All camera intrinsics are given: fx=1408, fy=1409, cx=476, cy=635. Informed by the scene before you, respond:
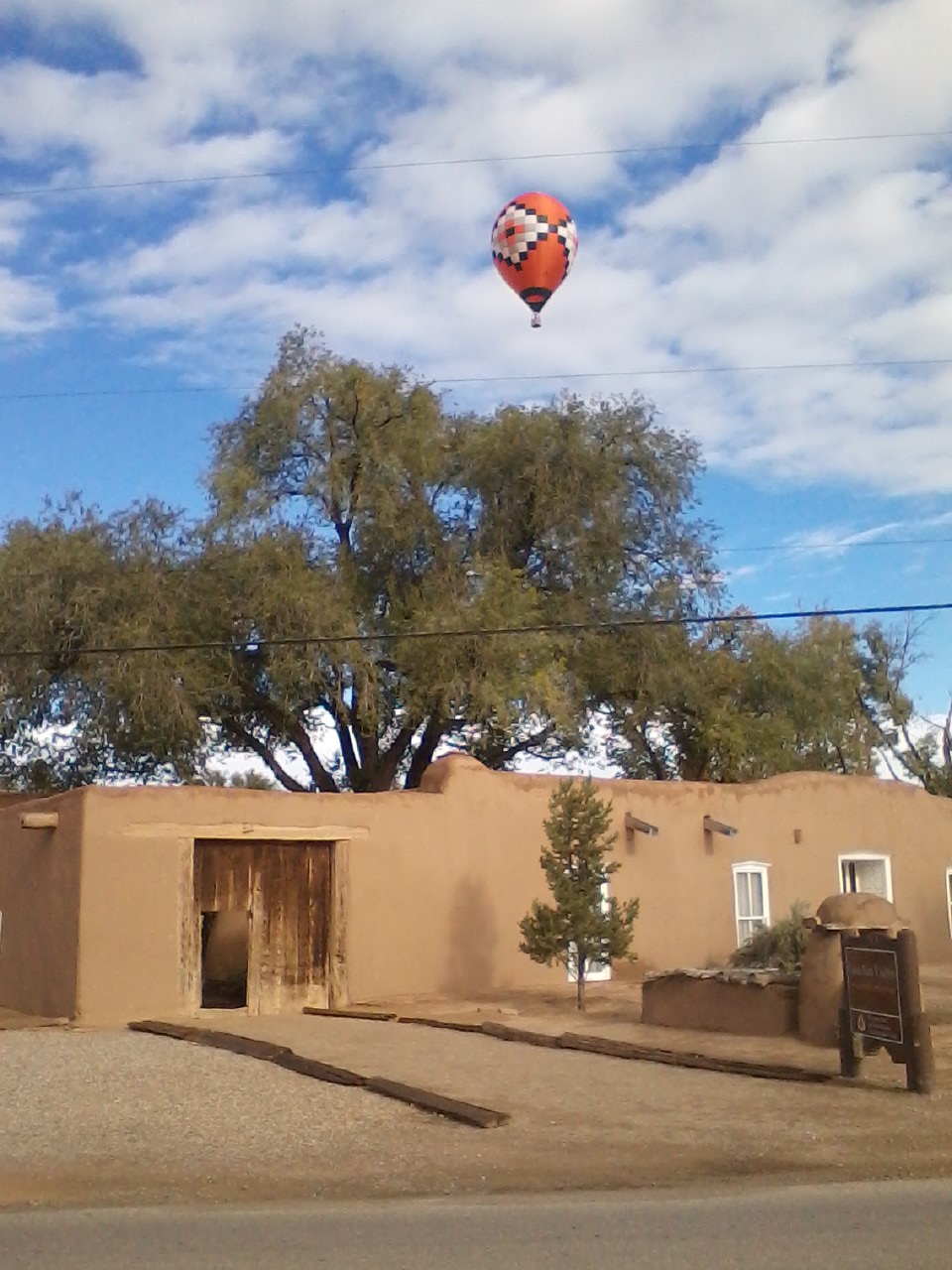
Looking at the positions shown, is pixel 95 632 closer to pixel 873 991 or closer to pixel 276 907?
pixel 276 907

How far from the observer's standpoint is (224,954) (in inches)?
898

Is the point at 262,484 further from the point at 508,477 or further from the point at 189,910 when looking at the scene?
the point at 189,910

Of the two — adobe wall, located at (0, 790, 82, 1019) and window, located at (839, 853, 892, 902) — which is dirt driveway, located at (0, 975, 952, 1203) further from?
window, located at (839, 853, 892, 902)

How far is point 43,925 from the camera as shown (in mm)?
17891

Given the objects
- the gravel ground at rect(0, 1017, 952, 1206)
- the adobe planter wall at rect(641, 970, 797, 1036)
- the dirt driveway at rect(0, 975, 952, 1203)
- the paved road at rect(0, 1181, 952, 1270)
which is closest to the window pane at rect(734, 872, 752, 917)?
the adobe planter wall at rect(641, 970, 797, 1036)

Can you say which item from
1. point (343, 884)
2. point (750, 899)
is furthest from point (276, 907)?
point (750, 899)

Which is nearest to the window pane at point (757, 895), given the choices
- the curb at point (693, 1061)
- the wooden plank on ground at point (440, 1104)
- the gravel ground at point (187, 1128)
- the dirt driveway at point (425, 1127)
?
the curb at point (693, 1061)

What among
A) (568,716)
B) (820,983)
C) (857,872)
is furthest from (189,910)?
(857,872)

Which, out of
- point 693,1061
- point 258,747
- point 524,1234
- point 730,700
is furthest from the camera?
point 730,700

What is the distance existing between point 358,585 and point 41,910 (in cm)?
1184

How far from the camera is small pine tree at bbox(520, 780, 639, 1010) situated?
725 inches

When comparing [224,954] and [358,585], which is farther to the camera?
[358,585]

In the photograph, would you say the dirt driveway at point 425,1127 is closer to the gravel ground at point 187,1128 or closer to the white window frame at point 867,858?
the gravel ground at point 187,1128

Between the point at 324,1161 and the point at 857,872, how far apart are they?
18.7 metres
